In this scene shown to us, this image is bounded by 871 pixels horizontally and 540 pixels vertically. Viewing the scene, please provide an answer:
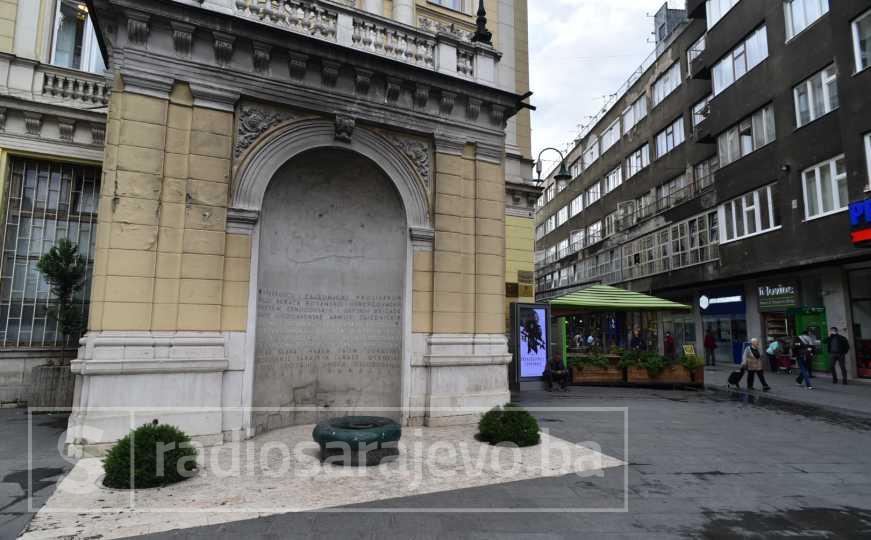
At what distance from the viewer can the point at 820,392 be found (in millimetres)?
16766

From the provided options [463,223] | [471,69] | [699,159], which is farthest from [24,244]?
[699,159]

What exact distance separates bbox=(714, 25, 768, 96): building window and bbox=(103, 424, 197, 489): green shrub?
26.9m

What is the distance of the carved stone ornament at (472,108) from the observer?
1146 centimetres

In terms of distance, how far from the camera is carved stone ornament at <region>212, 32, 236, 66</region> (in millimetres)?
8945

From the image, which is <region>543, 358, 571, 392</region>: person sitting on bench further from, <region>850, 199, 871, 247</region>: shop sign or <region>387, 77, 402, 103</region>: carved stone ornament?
<region>850, 199, 871, 247</region>: shop sign

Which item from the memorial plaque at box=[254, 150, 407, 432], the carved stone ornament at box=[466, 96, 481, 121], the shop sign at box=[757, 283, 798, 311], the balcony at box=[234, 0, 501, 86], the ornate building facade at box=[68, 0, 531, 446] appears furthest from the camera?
the shop sign at box=[757, 283, 798, 311]

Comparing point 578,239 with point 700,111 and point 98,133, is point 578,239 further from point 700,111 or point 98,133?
point 98,133

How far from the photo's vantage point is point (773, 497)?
6.38 m

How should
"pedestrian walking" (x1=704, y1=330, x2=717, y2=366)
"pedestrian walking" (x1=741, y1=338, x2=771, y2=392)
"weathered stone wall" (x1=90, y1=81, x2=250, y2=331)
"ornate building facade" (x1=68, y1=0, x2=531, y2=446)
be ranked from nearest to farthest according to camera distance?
"weathered stone wall" (x1=90, y1=81, x2=250, y2=331) → "ornate building facade" (x1=68, y1=0, x2=531, y2=446) → "pedestrian walking" (x1=741, y1=338, x2=771, y2=392) → "pedestrian walking" (x1=704, y1=330, x2=717, y2=366)

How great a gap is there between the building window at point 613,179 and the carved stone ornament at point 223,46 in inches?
1404

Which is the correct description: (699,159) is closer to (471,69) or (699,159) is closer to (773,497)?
(471,69)

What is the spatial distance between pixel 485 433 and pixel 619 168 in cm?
3594

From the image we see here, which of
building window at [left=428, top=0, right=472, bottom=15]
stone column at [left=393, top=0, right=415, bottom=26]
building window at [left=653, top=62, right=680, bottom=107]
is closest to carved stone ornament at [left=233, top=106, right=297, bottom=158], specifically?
stone column at [left=393, top=0, right=415, bottom=26]

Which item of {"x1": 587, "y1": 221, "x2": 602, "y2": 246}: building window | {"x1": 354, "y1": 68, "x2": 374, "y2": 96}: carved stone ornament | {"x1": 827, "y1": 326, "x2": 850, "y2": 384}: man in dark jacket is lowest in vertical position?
{"x1": 827, "y1": 326, "x2": 850, "y2": 384}: man in dark jacket
